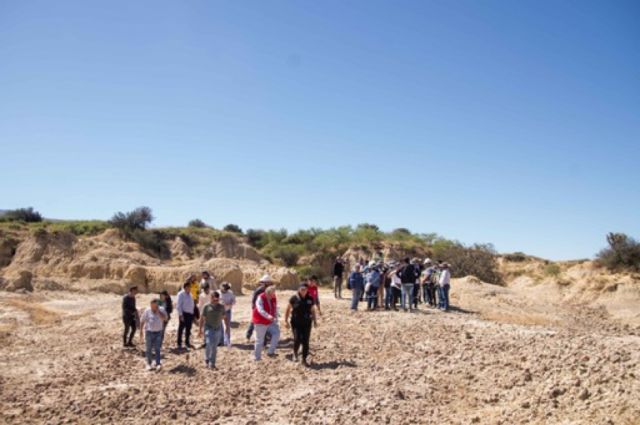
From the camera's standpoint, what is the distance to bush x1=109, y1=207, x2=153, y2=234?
40.1 m

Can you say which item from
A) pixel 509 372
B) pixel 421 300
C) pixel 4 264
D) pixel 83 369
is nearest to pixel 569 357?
pixel 509 372

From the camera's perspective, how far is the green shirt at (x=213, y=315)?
9.88 m

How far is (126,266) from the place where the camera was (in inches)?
1068

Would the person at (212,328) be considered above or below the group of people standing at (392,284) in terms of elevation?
below

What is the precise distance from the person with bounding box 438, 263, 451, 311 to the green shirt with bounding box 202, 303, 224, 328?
9123 millimetres

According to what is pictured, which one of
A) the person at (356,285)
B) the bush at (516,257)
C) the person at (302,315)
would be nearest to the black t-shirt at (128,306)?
the person at (302,315)

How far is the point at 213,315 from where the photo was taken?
9.98 m

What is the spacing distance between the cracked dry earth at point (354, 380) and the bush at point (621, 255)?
22.1m

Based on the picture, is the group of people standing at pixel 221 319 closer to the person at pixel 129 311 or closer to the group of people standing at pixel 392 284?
the person at pixel 129 311

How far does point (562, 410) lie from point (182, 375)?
6.78 meters

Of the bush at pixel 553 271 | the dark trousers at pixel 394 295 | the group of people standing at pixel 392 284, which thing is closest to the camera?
the group of people standing at pixel 392 284

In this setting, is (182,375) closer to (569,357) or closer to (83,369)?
(83,369)

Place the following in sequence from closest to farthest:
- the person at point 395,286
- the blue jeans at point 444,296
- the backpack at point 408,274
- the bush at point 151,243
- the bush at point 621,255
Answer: the backpack at point 408,274 < the person at point 395,286 < the blue jeans at point 444,296 < the bush at point 621,255 < the bush at point 151,243

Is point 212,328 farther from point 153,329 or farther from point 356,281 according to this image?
point 356,281
